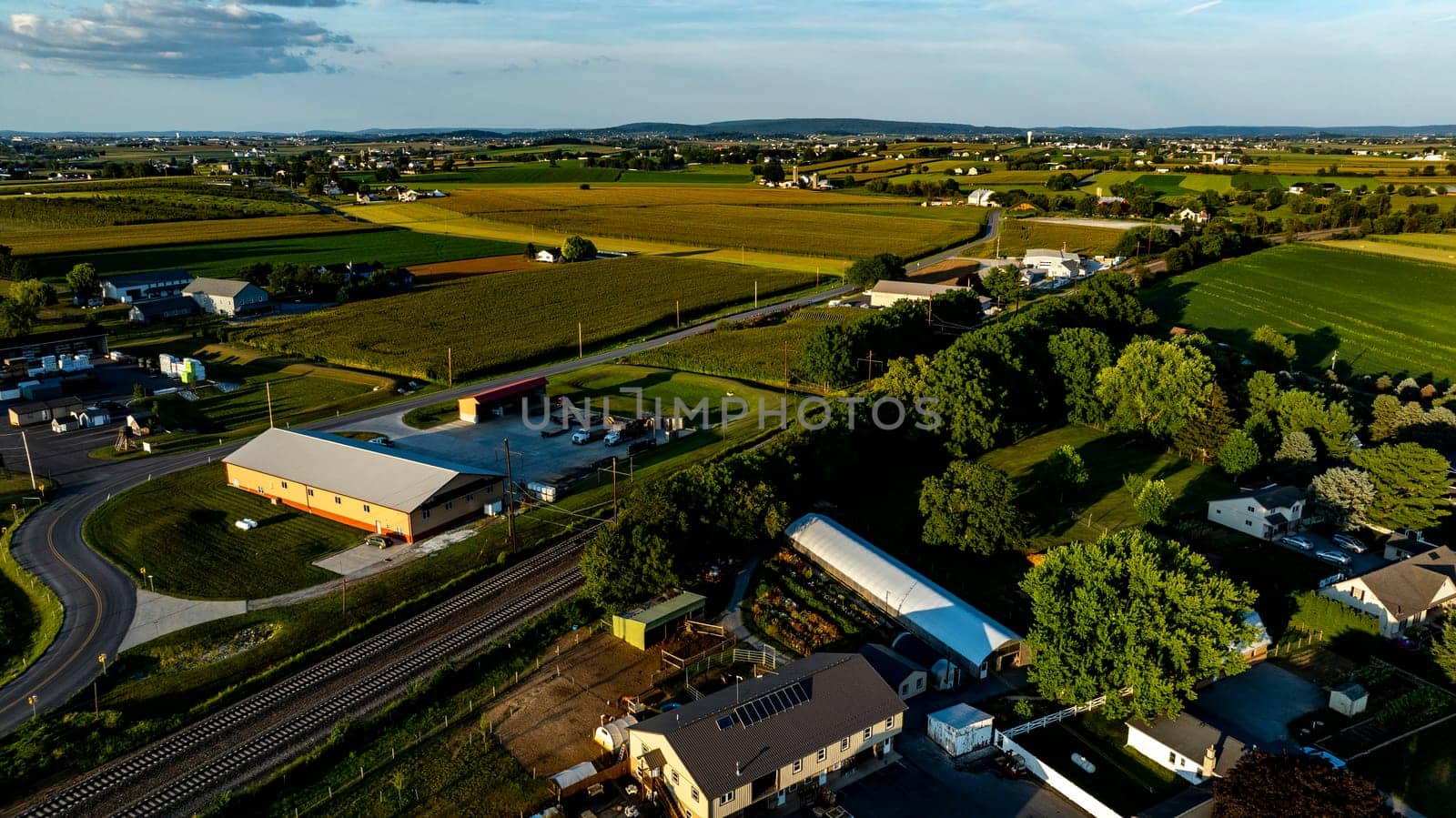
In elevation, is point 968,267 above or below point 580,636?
above

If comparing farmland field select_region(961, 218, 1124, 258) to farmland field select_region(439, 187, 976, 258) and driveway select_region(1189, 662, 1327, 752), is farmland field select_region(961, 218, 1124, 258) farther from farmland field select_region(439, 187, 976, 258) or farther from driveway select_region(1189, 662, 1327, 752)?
driveway select_region(1189, 662, 1327, 752)

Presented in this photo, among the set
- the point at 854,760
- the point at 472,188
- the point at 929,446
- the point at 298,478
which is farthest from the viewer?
the point at 472,188

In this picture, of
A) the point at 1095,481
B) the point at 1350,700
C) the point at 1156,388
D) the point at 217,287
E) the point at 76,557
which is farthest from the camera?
the point at 217,287

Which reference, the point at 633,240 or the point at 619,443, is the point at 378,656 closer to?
the point at 619,443

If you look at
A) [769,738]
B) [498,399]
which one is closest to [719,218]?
[498,399]

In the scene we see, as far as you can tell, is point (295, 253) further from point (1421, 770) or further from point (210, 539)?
point (1421, 770)

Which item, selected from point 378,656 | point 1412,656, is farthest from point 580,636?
point 1412,656
